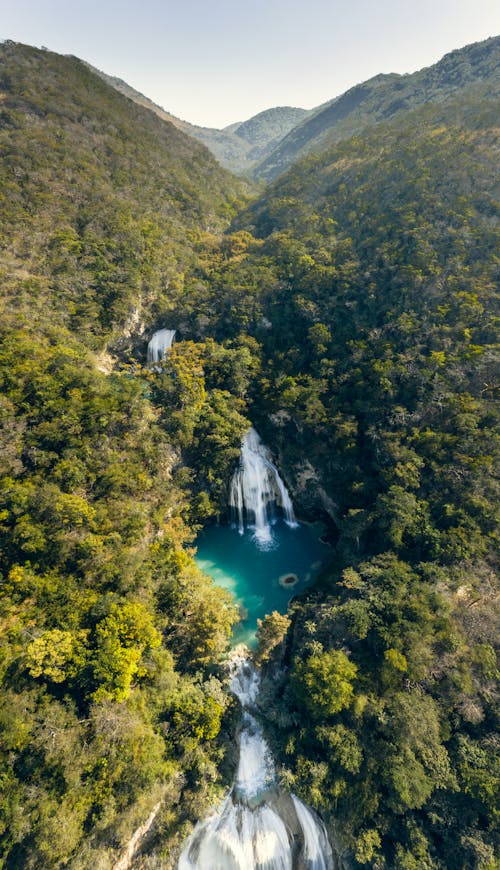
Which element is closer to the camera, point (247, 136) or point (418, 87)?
point (418, 87)

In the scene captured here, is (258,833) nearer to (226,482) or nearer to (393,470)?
(393,470)

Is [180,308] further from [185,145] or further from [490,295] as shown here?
[185,145]

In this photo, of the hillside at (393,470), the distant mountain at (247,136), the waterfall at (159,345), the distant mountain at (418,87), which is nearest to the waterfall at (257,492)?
the hillside at (393,470)

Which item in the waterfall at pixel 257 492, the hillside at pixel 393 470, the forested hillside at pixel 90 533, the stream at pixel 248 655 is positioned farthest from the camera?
the waterfall at pixel 257 492

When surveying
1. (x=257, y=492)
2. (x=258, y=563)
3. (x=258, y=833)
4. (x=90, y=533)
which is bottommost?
(x=258, y=833)

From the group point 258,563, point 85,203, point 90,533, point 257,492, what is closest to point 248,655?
point 258,563

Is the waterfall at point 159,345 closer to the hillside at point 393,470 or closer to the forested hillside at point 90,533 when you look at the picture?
the forested hillside at point 90,533

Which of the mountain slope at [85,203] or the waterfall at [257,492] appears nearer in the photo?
the waterfall at [257,492]
